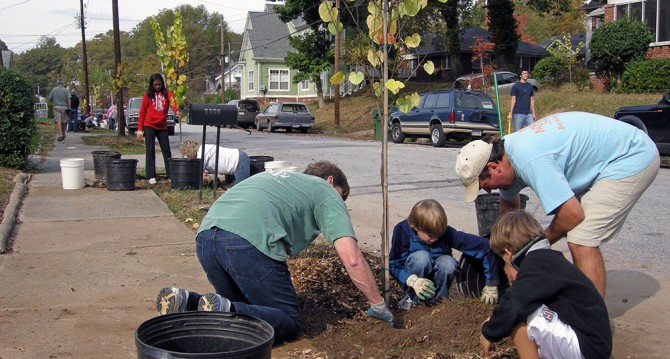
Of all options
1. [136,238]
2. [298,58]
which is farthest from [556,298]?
[298,58]

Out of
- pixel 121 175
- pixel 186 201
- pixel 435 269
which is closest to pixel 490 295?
pixel 435 269

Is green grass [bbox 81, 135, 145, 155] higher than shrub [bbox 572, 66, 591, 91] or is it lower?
lower

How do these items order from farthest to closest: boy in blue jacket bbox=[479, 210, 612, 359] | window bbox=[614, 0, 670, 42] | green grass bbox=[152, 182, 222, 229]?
window bbox=[614, 0, 670, 42] < green grass bbox=[152, 182, 222, 229] < boy in blue jacket bbox=[479, 210, 612, 359]

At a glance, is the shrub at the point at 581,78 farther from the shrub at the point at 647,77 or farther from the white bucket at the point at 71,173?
the white bucket at the point at 71,173

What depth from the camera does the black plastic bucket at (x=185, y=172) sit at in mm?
10422

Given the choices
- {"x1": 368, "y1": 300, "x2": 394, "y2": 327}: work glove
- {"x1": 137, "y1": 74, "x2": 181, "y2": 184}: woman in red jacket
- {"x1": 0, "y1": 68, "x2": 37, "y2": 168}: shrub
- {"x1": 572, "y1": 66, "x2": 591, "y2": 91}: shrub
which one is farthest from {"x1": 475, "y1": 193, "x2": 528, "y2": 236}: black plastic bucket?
{"x1": 572, "y1": 66, "x2": 591, "y2": 91}: shrub

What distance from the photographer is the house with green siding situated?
6291cm

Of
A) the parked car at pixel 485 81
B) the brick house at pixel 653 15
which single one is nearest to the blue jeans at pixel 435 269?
the brick house at pixel 653 15

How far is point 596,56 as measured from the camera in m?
28.7

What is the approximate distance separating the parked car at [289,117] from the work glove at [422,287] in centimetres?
2905

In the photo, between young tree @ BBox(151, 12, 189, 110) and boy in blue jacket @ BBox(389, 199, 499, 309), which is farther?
A: young tree @ BBox(151, 12, 189, 110)

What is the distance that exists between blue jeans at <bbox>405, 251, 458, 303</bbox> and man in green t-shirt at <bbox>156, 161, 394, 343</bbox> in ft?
2.16

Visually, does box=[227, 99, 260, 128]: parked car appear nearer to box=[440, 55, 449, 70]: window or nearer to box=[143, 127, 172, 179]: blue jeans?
box=[440, 55, 449, 70]: window

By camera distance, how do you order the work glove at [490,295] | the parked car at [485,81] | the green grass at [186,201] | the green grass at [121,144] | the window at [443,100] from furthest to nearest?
the parked car at [485,81]
the window at [443,100]
the green grass at [121,144]
the green grass at [186,201]
the work glove at [490,295]
